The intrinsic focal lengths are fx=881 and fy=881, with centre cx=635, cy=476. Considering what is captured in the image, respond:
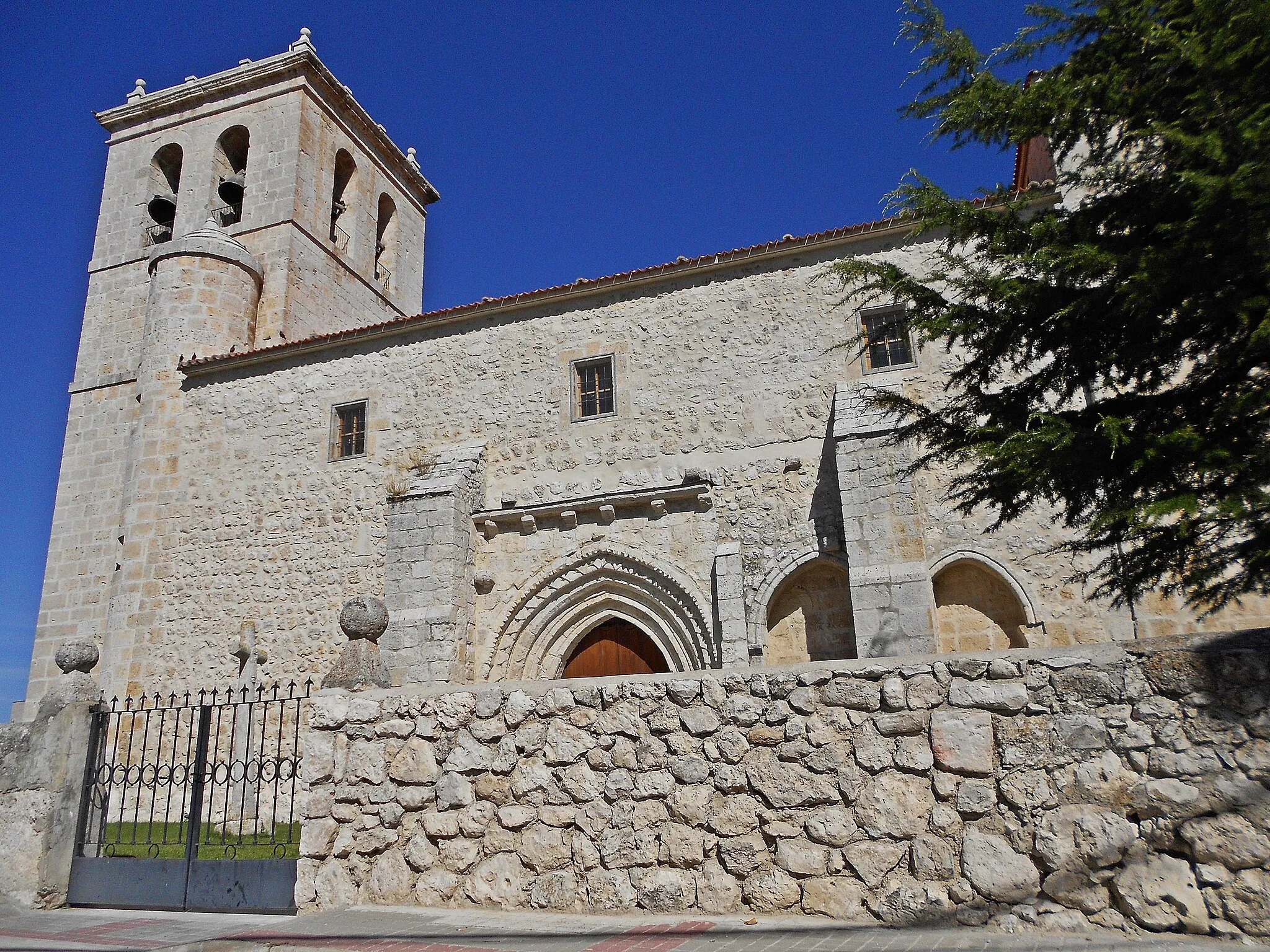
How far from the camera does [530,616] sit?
12.2 metres

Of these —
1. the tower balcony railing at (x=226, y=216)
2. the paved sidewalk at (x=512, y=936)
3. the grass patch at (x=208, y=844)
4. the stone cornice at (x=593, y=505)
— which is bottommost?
the paved sidewalk at (x=512, y=936)

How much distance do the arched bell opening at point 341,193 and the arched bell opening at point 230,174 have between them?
2000 millimetres

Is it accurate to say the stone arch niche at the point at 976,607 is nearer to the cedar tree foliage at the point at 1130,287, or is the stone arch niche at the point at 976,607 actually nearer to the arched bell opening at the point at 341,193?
the cedar tree foliage at the point at 1130,287

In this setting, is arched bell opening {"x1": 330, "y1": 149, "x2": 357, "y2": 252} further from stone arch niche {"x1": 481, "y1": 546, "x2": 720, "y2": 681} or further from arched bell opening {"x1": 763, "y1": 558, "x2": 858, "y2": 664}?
arched bell opening {"x1": 763, "y1": 558, "x2": 858, "y2": 664}

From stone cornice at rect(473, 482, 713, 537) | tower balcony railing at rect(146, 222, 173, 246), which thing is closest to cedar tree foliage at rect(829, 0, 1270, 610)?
stone cornice at rect(473, 482, 713, 537)

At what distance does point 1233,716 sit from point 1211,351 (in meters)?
2.73

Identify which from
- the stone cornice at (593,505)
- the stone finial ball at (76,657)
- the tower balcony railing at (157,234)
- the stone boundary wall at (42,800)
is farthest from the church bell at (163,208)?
the stone boundary wall at (42,800)

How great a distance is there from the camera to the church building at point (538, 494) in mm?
10633

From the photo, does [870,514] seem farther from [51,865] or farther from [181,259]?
[181,259]

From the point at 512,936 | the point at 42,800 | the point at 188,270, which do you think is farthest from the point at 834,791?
the point at 188,270

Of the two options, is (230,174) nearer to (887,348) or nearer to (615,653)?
(615,653)

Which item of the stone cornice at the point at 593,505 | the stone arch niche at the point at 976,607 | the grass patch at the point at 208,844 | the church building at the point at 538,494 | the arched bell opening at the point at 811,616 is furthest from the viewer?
the stone cornice at the point at 593,505

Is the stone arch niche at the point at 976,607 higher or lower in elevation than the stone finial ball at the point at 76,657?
higher

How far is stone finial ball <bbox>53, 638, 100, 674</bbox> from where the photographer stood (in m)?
7.52
